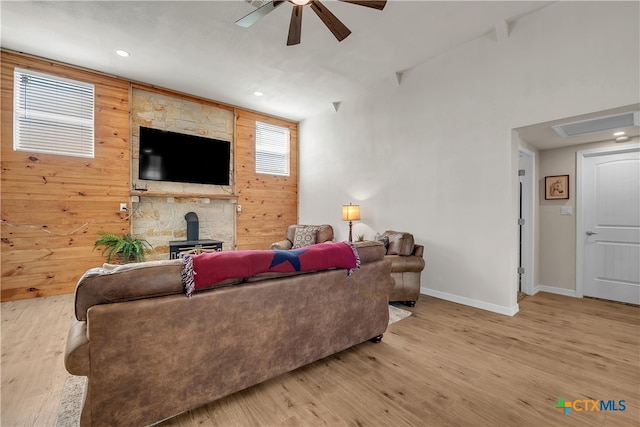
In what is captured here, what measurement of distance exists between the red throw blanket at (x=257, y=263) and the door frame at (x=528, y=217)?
3.17m

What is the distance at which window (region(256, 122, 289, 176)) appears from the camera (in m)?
5.74

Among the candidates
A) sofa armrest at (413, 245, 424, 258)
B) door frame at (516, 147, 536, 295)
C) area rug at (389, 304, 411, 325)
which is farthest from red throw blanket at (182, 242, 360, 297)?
door frame at (516, 147, 536, 295)

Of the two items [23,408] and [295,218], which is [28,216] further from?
[295,218]

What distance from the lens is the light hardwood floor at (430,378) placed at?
161 centimetres

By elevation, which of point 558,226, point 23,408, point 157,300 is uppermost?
point 558,226

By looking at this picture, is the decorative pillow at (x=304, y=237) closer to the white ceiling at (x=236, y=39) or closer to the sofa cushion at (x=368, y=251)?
the white ceiling at (x=236, y=39)

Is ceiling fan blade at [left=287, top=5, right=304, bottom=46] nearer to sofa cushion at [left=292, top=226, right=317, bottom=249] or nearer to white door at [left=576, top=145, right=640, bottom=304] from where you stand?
sofa cushion at [left=292, top=226, right=317, bottom=249]

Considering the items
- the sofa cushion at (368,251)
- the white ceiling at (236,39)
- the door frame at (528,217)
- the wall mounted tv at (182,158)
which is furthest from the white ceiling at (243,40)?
the sofa cushion at (368,251)

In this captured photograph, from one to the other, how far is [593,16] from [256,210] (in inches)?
201

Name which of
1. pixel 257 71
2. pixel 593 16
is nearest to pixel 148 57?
pixel 257 71

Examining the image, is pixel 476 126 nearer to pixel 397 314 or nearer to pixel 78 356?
A: pixel 397 314

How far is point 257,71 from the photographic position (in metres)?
4.10

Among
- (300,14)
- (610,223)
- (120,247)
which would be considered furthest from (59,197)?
(610,223)

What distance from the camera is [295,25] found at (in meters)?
2.49
